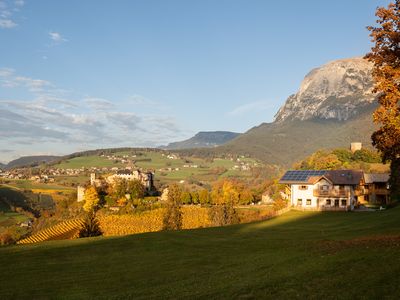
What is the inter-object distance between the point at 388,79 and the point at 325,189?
52.6m

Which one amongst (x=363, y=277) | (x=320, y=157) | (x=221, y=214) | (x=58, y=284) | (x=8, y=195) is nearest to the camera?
(x=363, y=277)

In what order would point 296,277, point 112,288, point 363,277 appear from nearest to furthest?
point 363,277, point 296,277, point 112,288

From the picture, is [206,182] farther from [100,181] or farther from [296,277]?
[296,277]

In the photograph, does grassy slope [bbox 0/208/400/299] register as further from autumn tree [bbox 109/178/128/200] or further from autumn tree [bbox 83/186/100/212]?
autumn tree [bbox 109/178/128/200]

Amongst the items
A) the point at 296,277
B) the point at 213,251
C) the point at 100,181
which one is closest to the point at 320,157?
the point at 100,181

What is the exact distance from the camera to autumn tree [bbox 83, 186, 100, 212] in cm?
11715

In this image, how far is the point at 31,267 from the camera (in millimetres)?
21312

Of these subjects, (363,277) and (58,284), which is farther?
(58,284)

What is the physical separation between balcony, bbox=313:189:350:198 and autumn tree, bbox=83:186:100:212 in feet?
233

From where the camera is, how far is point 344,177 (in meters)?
69.8

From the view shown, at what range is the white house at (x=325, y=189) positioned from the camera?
67.6 metres

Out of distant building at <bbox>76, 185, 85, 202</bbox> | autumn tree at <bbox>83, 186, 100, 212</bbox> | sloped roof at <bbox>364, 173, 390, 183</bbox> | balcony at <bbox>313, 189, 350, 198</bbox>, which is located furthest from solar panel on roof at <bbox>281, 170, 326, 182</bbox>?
distant building at <bbox>76, 185, 85, 202</bbox>

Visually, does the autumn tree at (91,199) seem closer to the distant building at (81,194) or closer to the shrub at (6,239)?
the distant building at (81,194)

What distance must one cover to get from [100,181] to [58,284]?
136184 mm
